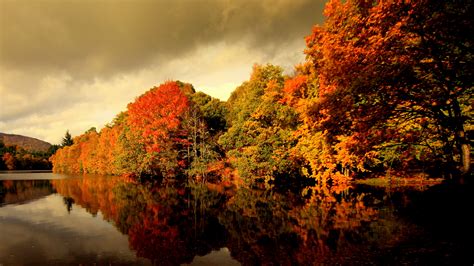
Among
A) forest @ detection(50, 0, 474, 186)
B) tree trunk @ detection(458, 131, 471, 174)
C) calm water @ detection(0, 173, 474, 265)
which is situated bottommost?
calm water @ detection(0, 173, 474, 265)

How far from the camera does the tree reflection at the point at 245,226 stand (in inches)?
357

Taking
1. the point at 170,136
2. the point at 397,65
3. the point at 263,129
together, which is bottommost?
the point at 397,65

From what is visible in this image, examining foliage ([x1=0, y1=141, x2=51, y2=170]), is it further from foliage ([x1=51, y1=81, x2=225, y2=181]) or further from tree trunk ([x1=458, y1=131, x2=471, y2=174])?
tree trunk ([x1=458, y1=131, x2=471, y2=174])

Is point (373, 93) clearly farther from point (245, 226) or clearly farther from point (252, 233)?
point (245, 226)

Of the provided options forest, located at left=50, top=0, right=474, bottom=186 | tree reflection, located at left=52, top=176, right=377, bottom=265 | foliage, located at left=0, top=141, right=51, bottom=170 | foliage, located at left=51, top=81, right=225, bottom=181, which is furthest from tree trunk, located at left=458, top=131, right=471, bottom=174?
foliage, located at left=0, top=141, right=51, bottom=170

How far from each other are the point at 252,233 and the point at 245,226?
125 cm

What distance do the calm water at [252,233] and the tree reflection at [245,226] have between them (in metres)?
0.04

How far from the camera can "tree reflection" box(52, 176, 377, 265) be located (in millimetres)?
9078

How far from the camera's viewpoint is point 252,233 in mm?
11352

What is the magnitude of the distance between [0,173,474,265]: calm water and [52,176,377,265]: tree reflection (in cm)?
4

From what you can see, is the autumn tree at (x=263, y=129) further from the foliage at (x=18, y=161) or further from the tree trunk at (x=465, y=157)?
the foliage at (x=18, y=161)

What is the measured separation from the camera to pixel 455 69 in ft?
22.7

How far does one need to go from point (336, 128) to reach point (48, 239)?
13311 millimetres

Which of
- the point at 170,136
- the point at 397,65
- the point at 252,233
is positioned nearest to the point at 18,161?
the point at 170,136
